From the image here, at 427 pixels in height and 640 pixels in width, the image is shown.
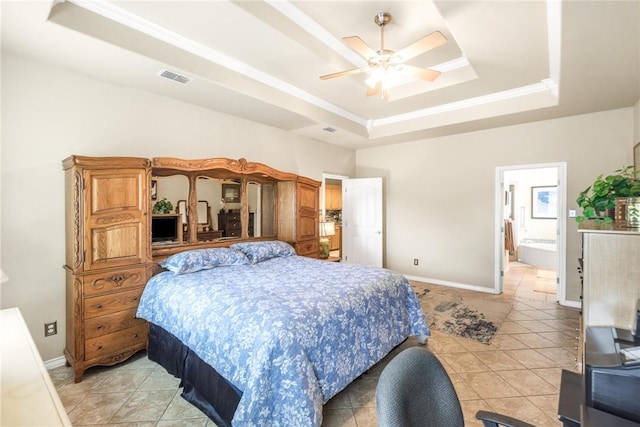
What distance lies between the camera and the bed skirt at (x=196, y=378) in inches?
71.0

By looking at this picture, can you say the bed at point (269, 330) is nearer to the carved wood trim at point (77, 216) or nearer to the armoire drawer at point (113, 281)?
the armoire drawer at point (113, 281)

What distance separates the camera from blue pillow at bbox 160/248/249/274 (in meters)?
2.71

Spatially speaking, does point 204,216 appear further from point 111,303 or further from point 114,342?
point 114,342

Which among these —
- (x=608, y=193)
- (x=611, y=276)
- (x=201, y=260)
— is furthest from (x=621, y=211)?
(x=201, y=260)

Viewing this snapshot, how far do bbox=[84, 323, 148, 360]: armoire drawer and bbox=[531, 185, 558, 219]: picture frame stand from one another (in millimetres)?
8673

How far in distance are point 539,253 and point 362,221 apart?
13.8ft

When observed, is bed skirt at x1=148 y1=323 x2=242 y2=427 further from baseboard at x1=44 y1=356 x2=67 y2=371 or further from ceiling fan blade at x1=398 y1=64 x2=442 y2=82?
ceiling fan blade at x1=398 y1=64 x2=442 y2=82

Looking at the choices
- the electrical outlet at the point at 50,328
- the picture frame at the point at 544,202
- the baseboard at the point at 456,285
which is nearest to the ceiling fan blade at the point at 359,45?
the electrical outlet at the point at 50,328

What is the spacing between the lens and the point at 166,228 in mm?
3090

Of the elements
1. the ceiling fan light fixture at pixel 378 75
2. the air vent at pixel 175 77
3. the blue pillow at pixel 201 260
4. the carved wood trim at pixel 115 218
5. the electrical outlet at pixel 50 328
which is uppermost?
the air vent at pixel 175 77

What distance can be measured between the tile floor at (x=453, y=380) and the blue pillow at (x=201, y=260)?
875 millimetres

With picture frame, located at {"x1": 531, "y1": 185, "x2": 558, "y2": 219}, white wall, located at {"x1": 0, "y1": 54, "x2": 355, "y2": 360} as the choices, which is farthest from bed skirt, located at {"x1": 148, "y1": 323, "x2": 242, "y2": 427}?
picture frame, located at {"x1": 531, "y1": 185, "x2": 558, "y2": 219}

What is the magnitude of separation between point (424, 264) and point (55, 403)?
5.26 meters

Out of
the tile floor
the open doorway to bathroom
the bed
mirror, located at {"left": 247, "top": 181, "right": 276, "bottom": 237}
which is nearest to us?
the bed
